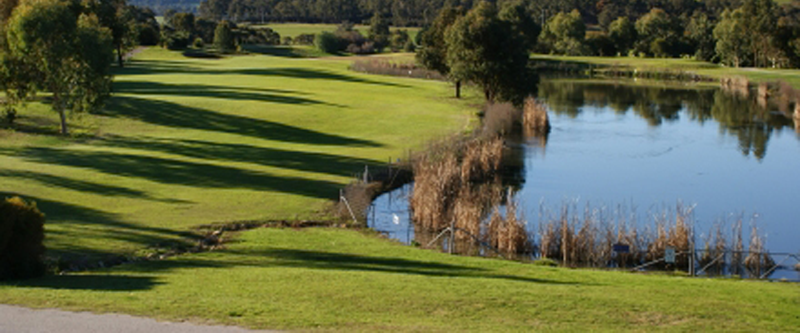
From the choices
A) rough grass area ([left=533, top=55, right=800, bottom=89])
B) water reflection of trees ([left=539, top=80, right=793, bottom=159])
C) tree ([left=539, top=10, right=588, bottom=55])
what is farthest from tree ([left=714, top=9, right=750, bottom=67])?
tree ([left=539, top=10, right=588, bottom=55])

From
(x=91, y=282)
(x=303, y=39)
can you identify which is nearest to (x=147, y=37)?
(x=303, y=39)

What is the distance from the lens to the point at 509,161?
41281 millimetres

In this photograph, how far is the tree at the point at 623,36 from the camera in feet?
433

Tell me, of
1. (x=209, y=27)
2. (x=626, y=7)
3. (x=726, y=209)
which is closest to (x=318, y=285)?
(x=726, y=209)

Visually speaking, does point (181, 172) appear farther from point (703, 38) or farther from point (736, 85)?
point (703, 38)

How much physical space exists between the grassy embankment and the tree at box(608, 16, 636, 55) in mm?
87413

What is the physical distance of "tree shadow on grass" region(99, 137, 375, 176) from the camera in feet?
110

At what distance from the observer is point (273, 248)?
20938 millimetres

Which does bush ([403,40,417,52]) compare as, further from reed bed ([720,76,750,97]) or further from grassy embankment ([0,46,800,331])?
grassy embankment ([0,46,800,331])

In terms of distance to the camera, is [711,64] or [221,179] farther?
[711,64]

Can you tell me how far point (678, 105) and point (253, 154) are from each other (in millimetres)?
46284

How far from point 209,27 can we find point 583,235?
408ft

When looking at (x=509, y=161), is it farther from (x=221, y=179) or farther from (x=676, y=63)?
(x=676, y=63)

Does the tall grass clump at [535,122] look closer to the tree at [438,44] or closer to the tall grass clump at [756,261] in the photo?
the tree at [438,44]
